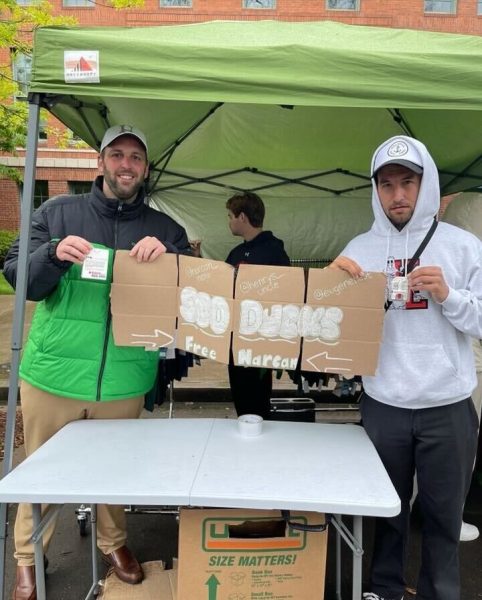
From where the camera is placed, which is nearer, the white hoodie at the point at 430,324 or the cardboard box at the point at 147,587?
the white hoodie at the point at 430,324

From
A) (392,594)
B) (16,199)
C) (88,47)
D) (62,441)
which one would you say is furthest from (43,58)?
(16,199)

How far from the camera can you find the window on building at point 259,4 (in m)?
15.4

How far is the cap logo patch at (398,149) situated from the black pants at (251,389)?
212 centimetres

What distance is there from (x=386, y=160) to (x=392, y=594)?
1.73 meters

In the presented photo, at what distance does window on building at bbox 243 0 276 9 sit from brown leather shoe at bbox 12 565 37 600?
55.7ft

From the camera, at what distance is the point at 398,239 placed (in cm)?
190

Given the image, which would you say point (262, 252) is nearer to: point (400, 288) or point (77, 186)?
point (400, 288)

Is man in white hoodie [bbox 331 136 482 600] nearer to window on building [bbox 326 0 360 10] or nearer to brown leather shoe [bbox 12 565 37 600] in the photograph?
brown leather shoe [bbox 12 565 37 600]

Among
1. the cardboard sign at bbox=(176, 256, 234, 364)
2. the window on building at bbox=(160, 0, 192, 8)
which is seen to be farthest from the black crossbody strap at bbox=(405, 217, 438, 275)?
the window on building at bbox=(160, 0, 192, 8)

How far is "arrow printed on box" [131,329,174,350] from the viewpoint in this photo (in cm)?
204

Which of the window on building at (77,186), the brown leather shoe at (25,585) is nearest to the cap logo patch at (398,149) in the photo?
the brown leather shoe at (25,585)

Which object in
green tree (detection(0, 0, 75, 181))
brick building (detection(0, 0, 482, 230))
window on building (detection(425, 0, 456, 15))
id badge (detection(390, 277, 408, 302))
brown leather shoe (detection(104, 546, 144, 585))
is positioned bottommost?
brown leather shoe (detection(104, 546, 144, 585))

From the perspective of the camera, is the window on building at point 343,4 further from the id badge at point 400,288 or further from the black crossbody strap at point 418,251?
the id badge at point 400,288

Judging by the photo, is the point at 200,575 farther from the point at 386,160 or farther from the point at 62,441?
the point at 386,160
